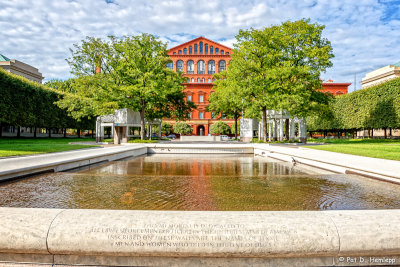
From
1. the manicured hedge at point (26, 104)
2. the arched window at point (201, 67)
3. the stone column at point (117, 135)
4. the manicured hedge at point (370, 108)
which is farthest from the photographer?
the arched window at point (201, 67)

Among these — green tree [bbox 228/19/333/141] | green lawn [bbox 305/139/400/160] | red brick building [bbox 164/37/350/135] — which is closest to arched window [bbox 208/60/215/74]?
red brick building [bbox 164/37/350/135]

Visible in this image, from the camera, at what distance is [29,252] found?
229cm

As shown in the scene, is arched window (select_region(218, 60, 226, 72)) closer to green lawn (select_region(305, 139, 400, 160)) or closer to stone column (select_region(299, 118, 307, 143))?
stone column (select_region(299, 118, 307, 143))

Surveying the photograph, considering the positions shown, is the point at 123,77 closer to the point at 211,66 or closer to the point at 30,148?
the point at 30,148

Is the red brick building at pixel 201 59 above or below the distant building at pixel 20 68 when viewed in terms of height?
above

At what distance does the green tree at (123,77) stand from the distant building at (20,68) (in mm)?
32254

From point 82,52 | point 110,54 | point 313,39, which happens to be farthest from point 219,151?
point 82,52

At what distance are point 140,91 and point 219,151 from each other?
1210 cm

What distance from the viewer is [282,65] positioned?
2542 centimetres

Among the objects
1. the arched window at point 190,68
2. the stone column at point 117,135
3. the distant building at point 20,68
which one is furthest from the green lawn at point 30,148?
the arched window at point 190,68

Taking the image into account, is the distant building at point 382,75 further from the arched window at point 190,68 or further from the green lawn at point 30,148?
the green lawn at point 30,148

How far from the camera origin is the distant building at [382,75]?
A: 5848 centimetres

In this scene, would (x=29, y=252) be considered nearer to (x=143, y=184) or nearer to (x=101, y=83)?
(x=143, y=184)

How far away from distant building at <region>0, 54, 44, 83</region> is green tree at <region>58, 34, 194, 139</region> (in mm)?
32254
